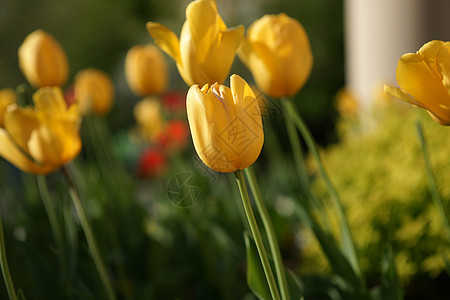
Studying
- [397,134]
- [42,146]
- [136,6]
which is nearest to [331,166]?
[397,134]

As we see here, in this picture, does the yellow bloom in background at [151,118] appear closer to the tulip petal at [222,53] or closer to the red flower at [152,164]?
the red flower at [152,164]

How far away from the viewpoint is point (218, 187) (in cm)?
254

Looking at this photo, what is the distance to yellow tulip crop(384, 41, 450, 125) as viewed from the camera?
679mm

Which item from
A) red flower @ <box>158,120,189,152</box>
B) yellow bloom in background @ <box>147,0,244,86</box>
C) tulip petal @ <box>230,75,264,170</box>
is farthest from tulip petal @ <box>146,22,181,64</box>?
red flower @ <box>158,120,189,152</box>

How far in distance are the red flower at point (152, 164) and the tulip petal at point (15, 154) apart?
2.12m

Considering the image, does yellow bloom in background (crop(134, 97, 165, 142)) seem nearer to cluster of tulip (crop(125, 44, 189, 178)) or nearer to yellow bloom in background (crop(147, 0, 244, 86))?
cluster of tulip (crop(125, 44, 189, 178))

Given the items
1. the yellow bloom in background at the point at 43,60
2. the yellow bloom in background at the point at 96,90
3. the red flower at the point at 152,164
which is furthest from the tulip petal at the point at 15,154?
→ the red flower at the point at 152,164

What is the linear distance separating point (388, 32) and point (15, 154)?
6.83 feet

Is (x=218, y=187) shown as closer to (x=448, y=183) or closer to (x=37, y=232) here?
(x=37, y=232)

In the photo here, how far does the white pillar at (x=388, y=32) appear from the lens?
2.45m

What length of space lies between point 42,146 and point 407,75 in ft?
2.09

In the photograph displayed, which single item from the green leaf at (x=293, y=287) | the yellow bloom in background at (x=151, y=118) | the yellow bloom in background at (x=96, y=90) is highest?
the yellow bloom in background at (x=96, y=90)

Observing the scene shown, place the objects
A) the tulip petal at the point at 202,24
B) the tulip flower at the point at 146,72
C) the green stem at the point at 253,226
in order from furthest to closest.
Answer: the tulip flower at the point at 146,72 → the tulip petal at the point at 202,24 → the green stem at the point at 253,226

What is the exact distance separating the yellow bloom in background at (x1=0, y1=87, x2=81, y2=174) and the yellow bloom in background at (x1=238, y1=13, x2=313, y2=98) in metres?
0.37
